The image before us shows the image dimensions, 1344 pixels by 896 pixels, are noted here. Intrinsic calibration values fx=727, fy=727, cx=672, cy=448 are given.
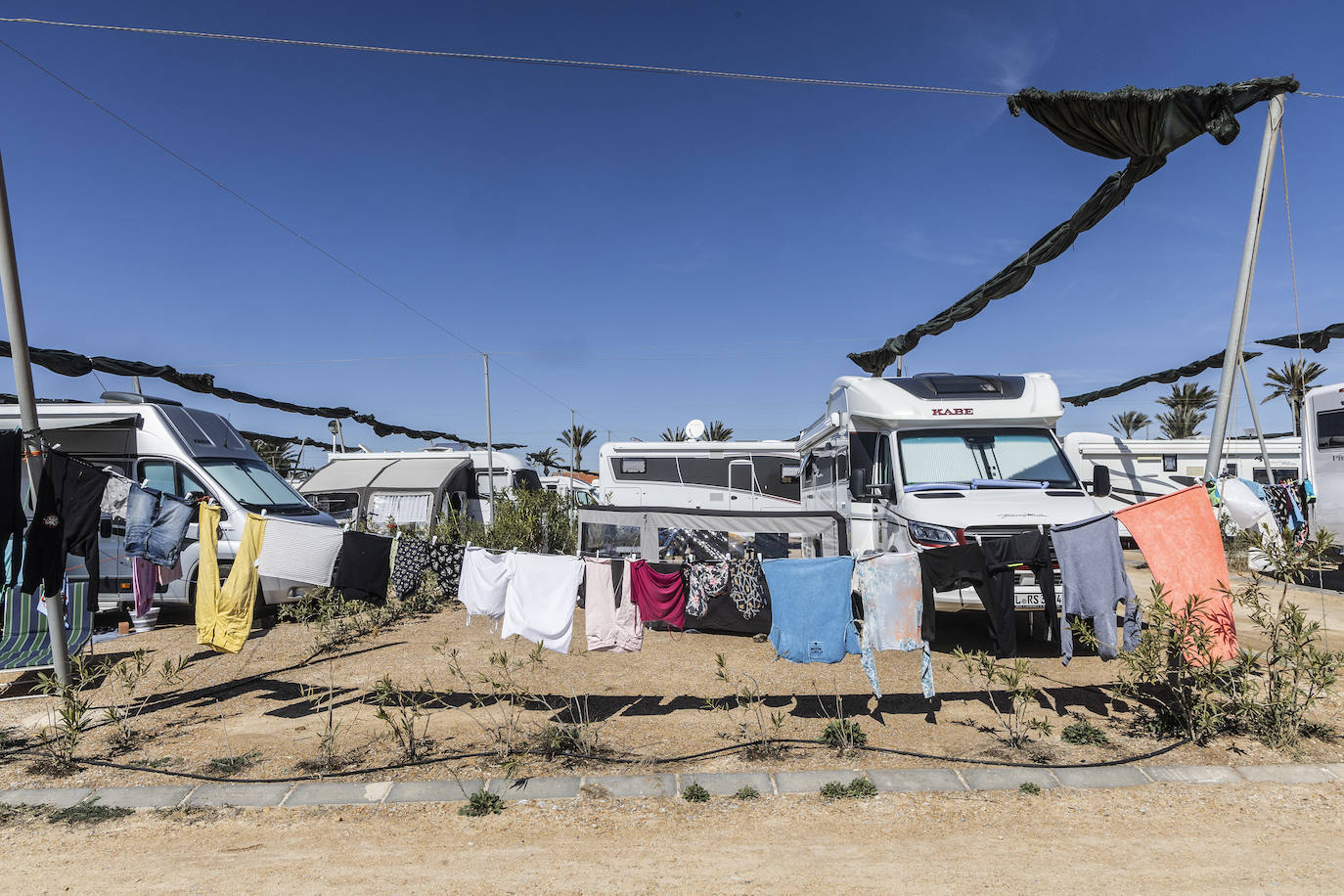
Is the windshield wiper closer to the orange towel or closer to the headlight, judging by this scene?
the headlight

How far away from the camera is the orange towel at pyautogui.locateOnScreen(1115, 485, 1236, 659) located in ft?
18.9

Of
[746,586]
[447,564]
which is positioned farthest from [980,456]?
[447,564]

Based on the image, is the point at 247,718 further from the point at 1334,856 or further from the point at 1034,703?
the point at 1334,856

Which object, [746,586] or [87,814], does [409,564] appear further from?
[746,586]

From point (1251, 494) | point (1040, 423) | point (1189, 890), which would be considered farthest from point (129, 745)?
point (1251, 494)

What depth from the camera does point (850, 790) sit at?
479 centimetres

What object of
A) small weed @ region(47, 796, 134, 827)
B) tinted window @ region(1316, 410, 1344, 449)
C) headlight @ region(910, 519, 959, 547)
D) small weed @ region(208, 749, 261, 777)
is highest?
tinted window @ region(1316, 410, 1344, 449)

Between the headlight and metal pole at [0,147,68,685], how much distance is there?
7.96 meters

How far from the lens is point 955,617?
30.5 feet

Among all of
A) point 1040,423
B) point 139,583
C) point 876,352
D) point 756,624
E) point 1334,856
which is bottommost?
point 1334,856

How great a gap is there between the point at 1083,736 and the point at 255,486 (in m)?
11.0

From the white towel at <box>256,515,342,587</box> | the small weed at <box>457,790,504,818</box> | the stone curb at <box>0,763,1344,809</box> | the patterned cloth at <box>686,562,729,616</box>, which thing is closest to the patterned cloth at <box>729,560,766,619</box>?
the patterned cloth at <box>686,562,729,616</box>

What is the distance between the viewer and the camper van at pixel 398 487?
17.5 metres

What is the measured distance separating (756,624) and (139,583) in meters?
6.92
